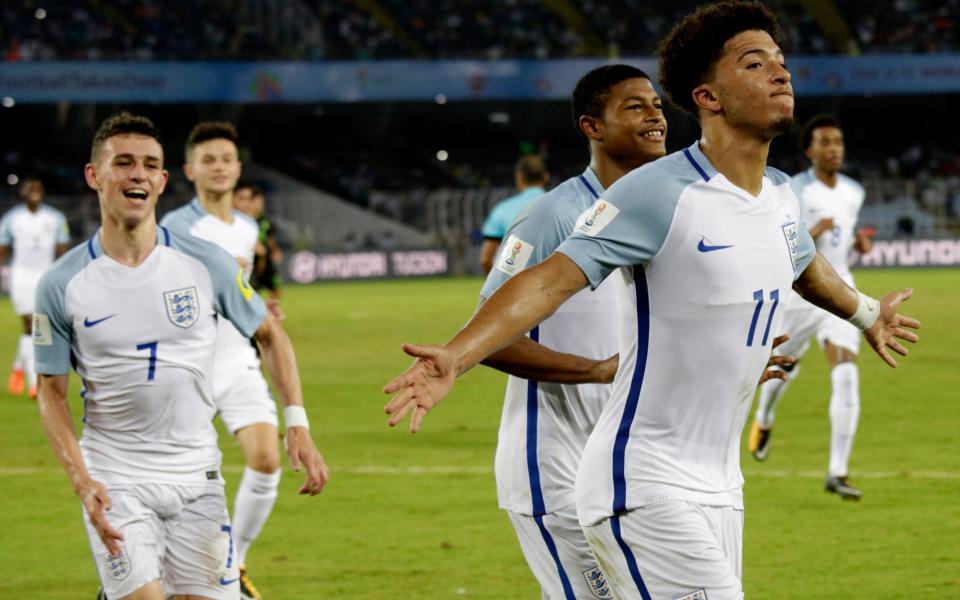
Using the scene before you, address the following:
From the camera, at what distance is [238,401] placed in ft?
26.4

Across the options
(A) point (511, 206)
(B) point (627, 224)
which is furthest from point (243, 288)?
(A) point (511, 206)

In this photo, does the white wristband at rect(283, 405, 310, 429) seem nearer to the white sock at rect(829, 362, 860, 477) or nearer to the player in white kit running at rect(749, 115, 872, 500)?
the white sock at rect(829, 362, 860, 477)

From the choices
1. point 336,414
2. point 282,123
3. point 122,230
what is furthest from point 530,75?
point 122,230

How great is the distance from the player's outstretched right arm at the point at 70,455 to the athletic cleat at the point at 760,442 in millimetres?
7329

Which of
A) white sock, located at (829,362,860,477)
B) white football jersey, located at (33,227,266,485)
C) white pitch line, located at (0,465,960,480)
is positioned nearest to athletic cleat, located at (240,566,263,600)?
white football jersey, located at (33,227,266,485)

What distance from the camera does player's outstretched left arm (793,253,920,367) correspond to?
175 inches

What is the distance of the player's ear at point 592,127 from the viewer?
5.18 metres

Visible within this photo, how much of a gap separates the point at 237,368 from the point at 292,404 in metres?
2.68

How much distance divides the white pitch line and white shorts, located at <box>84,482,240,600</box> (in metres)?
5.78

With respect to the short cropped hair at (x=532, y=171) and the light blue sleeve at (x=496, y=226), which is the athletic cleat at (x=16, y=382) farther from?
the light blue sleeve at (x=496, y=226)

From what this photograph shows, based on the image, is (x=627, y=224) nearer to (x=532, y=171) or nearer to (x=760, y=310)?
(x=760, y=310)

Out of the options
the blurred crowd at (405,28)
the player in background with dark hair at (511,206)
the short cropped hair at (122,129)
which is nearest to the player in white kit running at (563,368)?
the short cropped hair at (122,129)

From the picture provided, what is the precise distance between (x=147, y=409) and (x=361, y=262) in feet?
115

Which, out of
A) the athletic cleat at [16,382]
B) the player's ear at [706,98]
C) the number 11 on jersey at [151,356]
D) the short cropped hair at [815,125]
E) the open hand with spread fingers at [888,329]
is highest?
the short cropped hair at [815,125]
